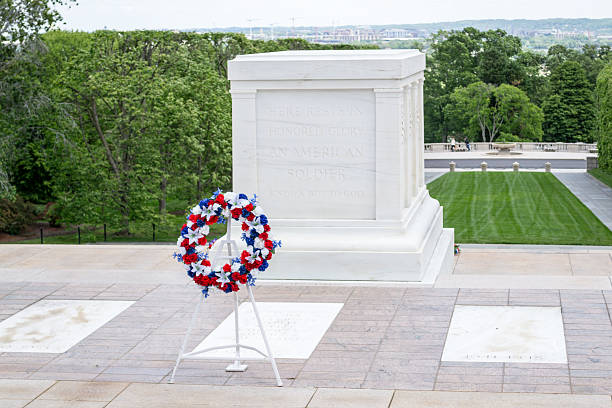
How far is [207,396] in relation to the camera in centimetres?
877

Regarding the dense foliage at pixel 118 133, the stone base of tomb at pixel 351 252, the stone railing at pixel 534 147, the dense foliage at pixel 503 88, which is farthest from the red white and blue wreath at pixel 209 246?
the dense foliage at pixel 503 88

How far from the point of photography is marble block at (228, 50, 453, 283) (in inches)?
538

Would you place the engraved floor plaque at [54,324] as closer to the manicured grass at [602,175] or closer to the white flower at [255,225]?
the white flower at [255,225]

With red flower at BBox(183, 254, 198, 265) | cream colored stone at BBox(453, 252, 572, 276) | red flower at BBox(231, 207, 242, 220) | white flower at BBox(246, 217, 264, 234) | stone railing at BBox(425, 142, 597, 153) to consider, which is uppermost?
red flower at BBox(231, 207, 242, 220)

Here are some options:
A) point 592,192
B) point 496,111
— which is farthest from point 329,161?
point 496,111

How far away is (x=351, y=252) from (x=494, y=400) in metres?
5.48

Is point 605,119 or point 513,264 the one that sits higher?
point 605,119

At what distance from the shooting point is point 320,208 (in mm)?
14203

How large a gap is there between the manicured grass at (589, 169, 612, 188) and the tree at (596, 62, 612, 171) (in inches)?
59.6

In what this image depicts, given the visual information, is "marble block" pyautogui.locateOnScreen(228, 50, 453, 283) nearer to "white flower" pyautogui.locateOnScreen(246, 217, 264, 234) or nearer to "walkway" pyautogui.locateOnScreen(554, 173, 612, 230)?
"white flower" pyautogui.locateOnScreen(246, 217, 264, 234)

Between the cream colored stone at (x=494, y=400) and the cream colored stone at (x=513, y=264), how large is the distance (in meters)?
6.86

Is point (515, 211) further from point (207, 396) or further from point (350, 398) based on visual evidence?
point (207, 396)

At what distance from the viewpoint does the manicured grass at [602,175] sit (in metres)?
51.8

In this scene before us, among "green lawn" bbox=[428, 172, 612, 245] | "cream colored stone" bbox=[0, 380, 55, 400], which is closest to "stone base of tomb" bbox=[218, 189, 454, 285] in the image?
"cream colored stone" bbox=[0, 380, 55, 400]
